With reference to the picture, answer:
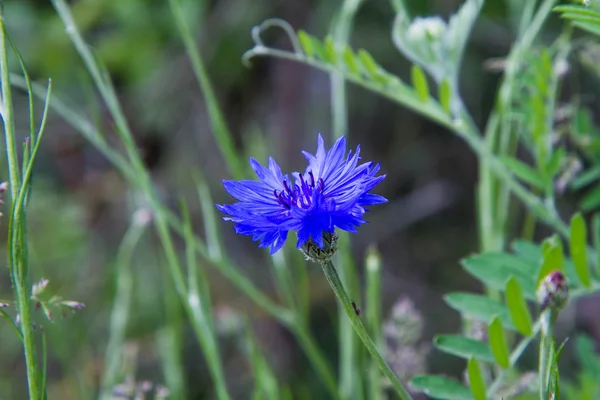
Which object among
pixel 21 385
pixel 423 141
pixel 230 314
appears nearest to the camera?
pixel 230 314

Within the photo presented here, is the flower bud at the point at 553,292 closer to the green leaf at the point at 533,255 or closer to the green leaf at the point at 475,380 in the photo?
the green leaf at the point at 475,380

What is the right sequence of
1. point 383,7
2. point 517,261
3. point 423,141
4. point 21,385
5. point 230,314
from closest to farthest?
1. point 517,261
2. point 230,314
3. point 21,385
4. point 383,7
5. point 423,141

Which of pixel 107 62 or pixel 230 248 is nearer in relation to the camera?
pixel 107 62

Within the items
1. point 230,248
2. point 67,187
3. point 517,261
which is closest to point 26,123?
point 67,187

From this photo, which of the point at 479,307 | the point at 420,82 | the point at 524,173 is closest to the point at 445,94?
the point at 420,82

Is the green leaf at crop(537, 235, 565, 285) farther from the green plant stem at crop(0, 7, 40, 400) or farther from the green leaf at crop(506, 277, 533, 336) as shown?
the green plant stem at crop(0, 7, 40, 400)

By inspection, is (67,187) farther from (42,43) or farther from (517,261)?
(517,261)

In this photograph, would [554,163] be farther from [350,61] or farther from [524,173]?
[350,61]

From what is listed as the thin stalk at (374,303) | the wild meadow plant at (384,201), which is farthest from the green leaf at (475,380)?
the thin stalk at (374,303)
